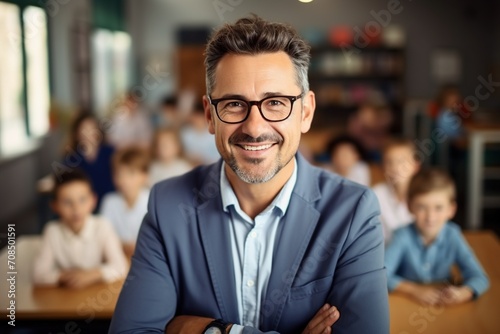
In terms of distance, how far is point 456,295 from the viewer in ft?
6.88

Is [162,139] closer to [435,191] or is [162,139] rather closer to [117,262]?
[117,262]

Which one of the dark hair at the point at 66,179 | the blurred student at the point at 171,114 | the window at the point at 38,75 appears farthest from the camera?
the blurred student at the point at 171,114

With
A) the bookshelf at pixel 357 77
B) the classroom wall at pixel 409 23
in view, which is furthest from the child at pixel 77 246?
the classroom wall at pixel 409 23

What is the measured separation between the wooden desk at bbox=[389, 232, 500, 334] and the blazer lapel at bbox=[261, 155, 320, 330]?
1.68 feet

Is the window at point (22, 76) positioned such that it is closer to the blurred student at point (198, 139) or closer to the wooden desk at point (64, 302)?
the blurred student at point (198, 139)

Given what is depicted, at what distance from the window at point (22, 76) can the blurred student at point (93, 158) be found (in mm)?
1611

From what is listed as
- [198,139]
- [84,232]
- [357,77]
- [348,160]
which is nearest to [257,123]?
[84,232]

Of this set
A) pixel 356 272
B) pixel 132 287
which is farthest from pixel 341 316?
pixel 132 287

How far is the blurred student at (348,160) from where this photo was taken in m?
4.02

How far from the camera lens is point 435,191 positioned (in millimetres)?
2361

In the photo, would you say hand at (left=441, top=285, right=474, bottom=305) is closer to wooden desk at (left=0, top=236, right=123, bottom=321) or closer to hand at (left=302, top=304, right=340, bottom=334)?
hand at (left=302, top=304, right=340, bottom=334)

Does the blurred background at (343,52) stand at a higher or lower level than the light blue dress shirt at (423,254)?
higher

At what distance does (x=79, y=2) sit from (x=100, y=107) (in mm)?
1679

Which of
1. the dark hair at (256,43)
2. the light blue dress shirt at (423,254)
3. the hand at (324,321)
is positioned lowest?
the light blue dress shirt at (423,254)
